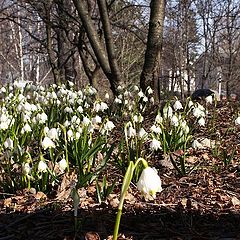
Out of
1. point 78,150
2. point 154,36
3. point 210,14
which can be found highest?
point 210,14

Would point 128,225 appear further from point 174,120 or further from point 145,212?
point 174,120

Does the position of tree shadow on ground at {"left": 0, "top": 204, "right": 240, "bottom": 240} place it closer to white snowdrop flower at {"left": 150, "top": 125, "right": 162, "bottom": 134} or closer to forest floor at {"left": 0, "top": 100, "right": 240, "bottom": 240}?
forest floor at {"left": 0, "top": 100, "right": 240, "bottom": 240}

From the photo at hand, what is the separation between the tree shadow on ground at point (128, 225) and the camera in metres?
2.19

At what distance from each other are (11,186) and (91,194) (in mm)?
629

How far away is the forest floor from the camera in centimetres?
222

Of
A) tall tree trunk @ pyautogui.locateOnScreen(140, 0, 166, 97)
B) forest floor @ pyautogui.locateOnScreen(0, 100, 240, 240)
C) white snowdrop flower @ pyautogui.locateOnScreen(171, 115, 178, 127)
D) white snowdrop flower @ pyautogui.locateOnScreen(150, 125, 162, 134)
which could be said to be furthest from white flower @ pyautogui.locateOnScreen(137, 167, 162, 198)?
tall tree trunk @ pyautogui.locateOnScreen(140, 0, 166, 97)

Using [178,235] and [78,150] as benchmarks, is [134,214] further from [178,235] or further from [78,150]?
[78,150]

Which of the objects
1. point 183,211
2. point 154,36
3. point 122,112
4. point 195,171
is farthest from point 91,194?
point 154,36

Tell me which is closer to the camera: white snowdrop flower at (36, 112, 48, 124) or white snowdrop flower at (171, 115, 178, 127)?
white snowdrop flower at (171, 115, 178, 127)

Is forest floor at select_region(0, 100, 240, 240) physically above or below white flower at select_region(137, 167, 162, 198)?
below

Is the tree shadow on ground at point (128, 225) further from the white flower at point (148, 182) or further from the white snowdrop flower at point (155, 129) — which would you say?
the white snowdrop flower at point (155, 129)

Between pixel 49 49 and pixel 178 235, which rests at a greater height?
pixel 49 49

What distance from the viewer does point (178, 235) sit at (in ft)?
7.14

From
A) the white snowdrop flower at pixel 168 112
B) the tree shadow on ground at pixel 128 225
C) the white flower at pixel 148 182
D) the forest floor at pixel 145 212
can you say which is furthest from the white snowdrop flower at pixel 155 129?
the white flower at pixel 148 182
